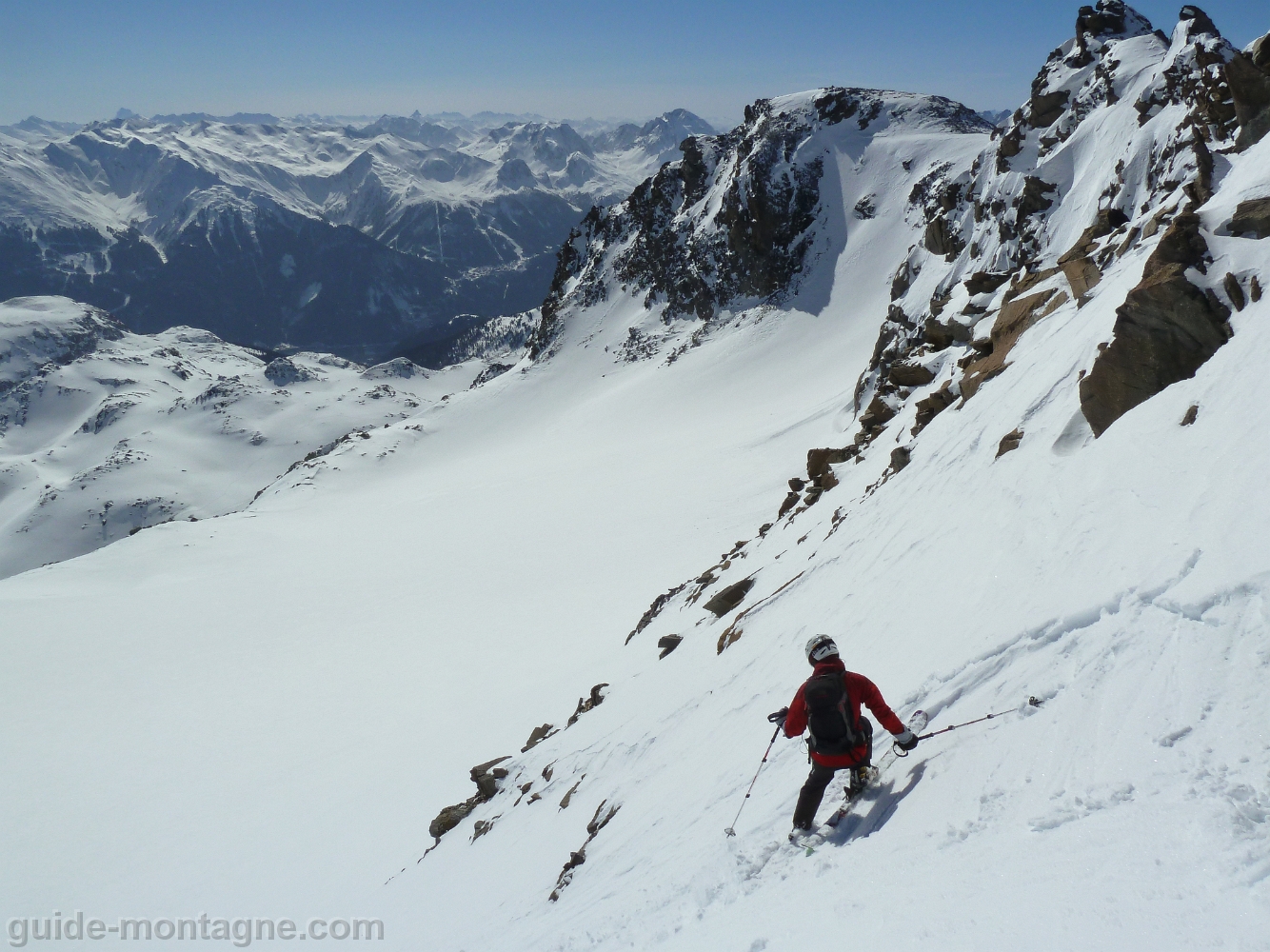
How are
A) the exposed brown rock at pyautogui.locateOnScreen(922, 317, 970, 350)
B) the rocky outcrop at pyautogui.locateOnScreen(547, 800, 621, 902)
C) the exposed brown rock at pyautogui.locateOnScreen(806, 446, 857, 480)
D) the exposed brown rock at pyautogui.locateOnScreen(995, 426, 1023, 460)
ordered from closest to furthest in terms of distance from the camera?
the rocky outcrop at pyautogui.locateOnScreen(547, 800, 621, 902)
the exposed brown rock at pyautogui.locateOnScreen(995, 426, 1023, 460)
the exposed brown rock at pyautogui.locateOnScreen(922, 317, 970, 350)
the exposed brown rock at pyautogui.locateOnScreen(806, 446, 857, 480)

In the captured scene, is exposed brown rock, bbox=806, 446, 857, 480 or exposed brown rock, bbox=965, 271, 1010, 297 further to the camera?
exposed brown rock, bbox=965, 271, 1010, 297

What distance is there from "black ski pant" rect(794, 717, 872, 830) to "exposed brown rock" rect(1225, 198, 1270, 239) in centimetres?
811

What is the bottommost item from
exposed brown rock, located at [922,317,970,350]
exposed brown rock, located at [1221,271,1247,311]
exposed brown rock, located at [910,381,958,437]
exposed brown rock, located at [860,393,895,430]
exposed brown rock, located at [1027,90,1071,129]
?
exposed brown rock, located at [860,393,895,430]

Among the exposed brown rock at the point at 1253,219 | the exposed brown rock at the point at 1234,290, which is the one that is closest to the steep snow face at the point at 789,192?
the exposed brown rock at the point at 1253,219

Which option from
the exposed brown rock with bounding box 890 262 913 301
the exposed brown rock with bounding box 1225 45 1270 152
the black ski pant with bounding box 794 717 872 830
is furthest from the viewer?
the exposed brown rock with bounding box 890 262 913 301

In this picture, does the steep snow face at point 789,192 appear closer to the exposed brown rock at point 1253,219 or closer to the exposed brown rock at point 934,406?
the exposed brown rock at point 934,406

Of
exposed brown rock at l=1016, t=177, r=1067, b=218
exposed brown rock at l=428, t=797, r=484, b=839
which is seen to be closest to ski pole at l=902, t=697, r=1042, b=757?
exposed brown rock at l=428, t=797, r=484, b=839

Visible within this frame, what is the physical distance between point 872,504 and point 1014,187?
3082 cm

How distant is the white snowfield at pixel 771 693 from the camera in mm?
4641

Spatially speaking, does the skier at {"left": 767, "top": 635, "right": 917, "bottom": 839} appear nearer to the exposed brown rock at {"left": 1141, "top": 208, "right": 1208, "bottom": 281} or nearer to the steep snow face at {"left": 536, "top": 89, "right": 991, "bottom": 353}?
the exposed brown rock at {"left": 1141, "top": 208, "right": 1208, "bottom": 281}

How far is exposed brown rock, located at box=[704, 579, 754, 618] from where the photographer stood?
14414mm

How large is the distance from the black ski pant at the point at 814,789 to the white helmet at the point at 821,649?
24.2 inches

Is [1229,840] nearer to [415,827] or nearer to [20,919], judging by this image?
[415,827]

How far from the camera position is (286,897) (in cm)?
1263
